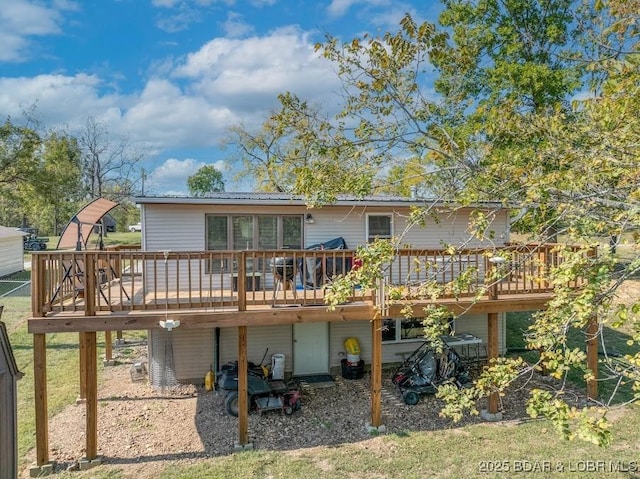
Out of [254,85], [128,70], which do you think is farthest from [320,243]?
[128,70]

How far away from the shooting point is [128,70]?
77.0 ft

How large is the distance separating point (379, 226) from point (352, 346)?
318 centimetres

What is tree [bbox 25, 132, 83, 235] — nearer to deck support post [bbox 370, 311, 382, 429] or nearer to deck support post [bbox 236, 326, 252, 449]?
deck support post [bbox 236, 326, 252, 449]

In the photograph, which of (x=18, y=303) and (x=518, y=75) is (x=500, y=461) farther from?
(x=18, y=303)

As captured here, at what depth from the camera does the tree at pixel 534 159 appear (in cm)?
367

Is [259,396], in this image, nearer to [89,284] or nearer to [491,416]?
[89,284]

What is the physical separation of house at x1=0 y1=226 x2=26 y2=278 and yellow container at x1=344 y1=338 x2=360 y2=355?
20380 millimetres

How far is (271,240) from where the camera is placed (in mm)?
10414

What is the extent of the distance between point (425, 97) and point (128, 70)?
2172cm

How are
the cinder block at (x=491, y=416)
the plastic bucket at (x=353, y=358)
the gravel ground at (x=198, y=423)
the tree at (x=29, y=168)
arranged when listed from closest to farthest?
1. the gravel ground at (x=198, y=423)
2. the cinder block at (x=491, y=416)
3. the plastic bucket at (x=353, y=358)
4. the tree at (x=29, y=168)

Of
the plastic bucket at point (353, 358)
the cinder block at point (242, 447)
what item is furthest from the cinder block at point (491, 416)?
the cinder block at point (242, 447)

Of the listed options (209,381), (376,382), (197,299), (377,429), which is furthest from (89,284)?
(377,429)

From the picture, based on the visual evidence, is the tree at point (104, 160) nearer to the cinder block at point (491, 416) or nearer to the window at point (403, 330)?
the window at point (403, 330)

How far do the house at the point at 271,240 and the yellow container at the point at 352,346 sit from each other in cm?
19
